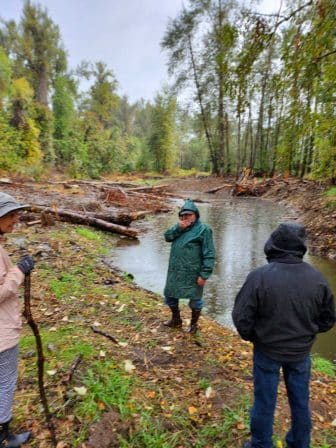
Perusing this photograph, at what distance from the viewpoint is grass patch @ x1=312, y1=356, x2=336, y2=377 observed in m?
3.77

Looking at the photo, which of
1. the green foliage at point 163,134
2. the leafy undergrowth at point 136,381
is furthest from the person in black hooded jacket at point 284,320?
the green foliage at point 163,134

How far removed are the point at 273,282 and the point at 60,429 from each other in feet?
6.54

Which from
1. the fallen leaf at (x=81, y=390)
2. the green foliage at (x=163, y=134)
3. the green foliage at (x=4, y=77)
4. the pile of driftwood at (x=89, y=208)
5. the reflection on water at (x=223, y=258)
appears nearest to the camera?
the fallen leaf at (x=81, y=390)

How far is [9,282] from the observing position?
2.05 metres

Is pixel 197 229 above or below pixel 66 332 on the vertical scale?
above

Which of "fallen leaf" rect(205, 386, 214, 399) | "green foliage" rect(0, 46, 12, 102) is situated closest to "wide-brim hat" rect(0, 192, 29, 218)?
"fallen leaf" rect(205, 386, 214, 399)

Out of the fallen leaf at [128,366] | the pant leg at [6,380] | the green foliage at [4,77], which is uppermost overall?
the green foliage at [4,77]

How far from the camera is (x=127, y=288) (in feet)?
18.5

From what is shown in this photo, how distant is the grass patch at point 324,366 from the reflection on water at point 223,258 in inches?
10.1

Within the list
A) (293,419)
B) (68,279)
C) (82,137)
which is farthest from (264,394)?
(82,137)

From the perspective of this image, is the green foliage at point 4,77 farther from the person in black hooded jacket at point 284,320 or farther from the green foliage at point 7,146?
the person in black hooded jacket at point 284,320

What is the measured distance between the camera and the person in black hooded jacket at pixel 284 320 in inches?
83.8

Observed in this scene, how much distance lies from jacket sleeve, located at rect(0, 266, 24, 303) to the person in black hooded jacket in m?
1.51

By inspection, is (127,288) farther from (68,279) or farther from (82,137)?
(82,137)
